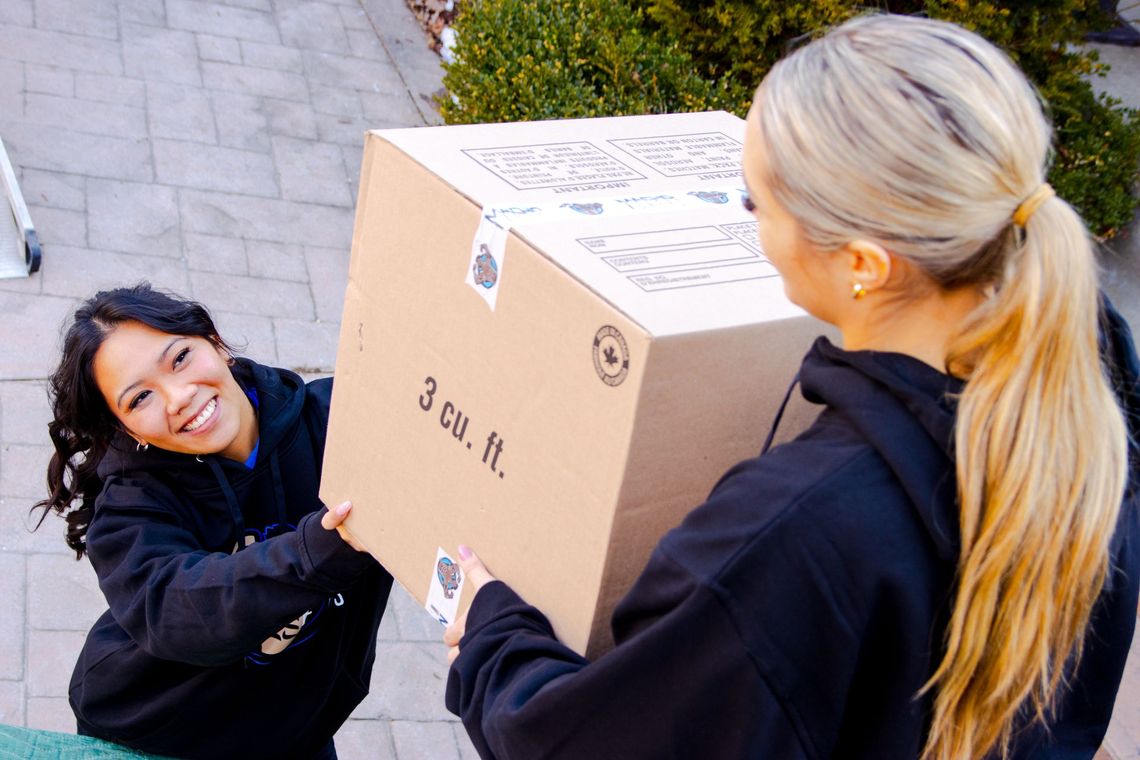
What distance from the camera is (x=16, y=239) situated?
4.09 meters

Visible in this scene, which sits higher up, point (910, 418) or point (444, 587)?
point (910, 418)

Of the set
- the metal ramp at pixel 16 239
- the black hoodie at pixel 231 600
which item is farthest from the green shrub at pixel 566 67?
the black hoodie at pixel 231 600

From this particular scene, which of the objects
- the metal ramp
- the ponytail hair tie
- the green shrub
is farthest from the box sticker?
the metal ramp

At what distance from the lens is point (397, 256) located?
1523mm

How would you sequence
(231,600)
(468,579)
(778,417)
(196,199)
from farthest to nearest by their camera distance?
(196,199) < (231,600) < (468,579) < (778,417)

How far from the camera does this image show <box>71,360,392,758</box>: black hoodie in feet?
5.56

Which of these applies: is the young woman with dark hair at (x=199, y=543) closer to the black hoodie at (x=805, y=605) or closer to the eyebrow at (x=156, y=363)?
the eyebrow at (x=156, y=363)

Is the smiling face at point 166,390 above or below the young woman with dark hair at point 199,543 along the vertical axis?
above

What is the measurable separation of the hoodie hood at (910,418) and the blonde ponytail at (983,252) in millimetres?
18

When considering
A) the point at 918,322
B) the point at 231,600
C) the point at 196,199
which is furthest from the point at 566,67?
the point at 918,322

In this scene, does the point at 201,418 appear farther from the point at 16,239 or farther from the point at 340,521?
the point at 16,239

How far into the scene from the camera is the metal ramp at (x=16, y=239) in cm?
396

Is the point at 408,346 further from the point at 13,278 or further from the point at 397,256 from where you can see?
the point at 13,278

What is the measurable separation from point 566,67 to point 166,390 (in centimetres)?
254
